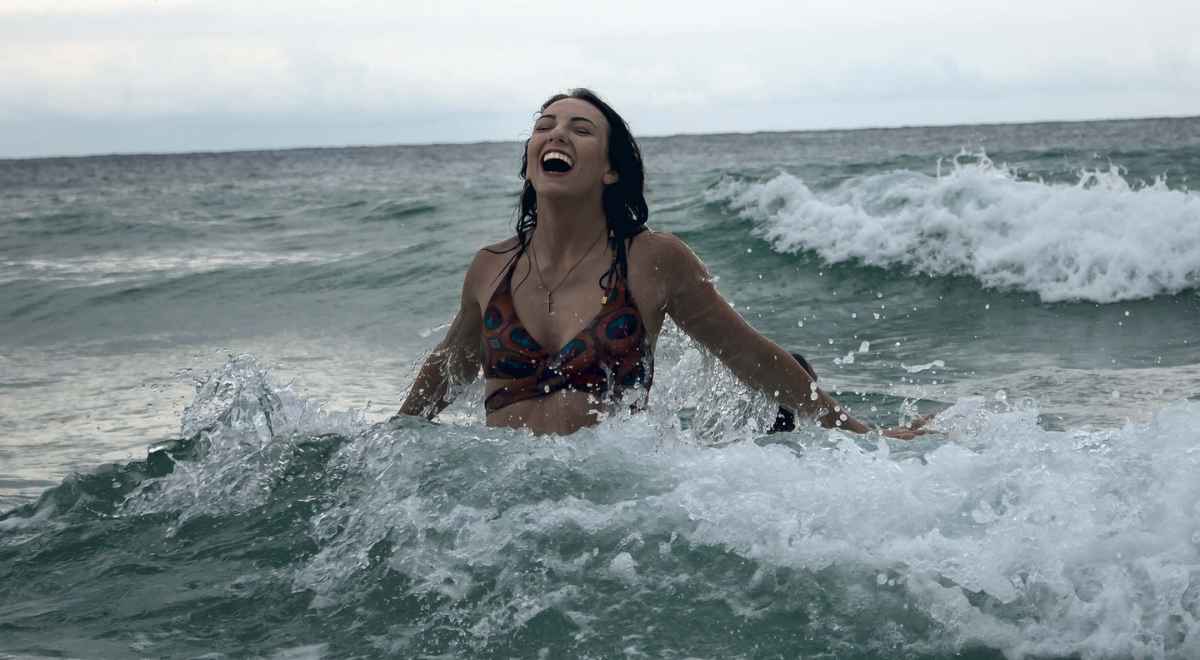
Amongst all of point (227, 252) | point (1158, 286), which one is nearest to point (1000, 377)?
point (1158, 286)

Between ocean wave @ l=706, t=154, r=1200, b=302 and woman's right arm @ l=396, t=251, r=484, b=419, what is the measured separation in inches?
251

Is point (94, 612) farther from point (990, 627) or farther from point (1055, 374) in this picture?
point (1055, 374)

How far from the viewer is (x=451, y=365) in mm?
4773

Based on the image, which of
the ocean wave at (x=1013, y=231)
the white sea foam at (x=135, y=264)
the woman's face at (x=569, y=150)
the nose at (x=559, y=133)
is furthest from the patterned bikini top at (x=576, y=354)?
the white sea foam at (x=135, y=264)

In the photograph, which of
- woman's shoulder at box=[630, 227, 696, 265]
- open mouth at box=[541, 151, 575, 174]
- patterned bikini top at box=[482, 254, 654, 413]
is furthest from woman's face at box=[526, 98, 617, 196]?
patterned bikini top at box=[482, 254, 654, 413]

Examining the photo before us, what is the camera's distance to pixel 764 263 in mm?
12328

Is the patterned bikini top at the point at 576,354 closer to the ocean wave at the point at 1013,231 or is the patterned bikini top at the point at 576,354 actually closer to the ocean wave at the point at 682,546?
the ocean wave at the point at 682,546

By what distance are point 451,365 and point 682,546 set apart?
4.67 ft

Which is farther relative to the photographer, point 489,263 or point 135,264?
point 135,264

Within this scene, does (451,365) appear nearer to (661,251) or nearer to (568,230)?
(568,230)

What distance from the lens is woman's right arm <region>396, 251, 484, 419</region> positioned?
4.70 metres

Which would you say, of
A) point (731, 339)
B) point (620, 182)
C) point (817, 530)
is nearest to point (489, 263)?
point (620, 182)

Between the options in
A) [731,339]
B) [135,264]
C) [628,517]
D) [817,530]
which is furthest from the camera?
[135,264]

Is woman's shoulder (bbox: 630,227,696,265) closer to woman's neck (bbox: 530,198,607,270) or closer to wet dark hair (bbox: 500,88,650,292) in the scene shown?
wet dark hair (bbox: 500,88,650,292)
